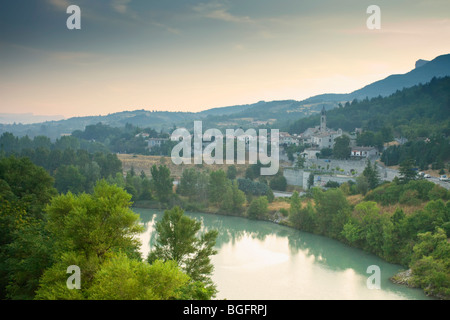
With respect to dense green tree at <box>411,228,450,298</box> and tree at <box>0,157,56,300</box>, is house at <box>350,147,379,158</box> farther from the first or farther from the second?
tree at <box>0,157,56,300</box>

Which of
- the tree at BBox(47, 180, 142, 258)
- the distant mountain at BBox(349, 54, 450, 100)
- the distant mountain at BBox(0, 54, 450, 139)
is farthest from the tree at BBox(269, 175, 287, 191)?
the distant mountain at BBox(349, 54, 450, 100)

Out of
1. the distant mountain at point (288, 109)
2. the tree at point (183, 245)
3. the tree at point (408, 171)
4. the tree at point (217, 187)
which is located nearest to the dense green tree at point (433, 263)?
the tree at point (408, 171)

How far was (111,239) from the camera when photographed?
5.12 metres

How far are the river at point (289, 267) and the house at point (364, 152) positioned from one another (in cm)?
849

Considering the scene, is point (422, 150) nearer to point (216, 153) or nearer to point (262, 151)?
point (262, 151)

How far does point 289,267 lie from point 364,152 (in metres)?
12.1

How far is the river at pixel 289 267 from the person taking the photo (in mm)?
8195

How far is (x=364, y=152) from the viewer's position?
2042 centimetres

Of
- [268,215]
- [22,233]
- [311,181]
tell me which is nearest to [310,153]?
[311,181]

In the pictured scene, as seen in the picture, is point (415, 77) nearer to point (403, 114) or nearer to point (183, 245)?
point (403, 114)

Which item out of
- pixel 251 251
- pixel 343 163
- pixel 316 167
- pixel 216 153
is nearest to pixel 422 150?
pixel 343 163

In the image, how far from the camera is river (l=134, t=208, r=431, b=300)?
820 centimetres

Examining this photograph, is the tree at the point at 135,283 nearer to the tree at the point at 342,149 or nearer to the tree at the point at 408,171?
the tree at the point at 408,171
